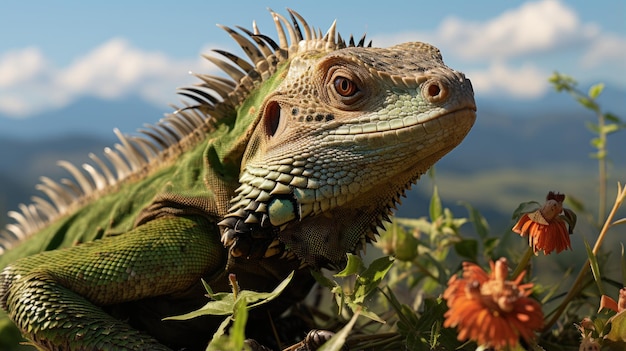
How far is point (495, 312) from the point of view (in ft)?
7.46

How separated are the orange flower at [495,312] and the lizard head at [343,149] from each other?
4.39 feet

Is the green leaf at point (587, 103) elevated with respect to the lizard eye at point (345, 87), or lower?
lower

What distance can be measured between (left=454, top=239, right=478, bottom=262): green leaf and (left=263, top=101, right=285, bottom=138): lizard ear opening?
69.2 inches

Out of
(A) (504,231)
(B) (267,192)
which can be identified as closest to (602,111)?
(A) (504,231)

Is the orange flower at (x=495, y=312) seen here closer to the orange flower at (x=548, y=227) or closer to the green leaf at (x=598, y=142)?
the orange flower at (x=548, y=227)

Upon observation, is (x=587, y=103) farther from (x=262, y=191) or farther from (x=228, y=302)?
(x=228, y=302)

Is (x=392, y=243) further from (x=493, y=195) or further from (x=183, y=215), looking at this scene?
(x=493, y=195)

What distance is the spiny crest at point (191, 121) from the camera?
4.46m

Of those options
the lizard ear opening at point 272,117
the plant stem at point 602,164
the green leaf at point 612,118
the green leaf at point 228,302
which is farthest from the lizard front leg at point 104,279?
the green leaf at point 612,118

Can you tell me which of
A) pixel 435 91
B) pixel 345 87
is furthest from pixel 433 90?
pixel 345 87

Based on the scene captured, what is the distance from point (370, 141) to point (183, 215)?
1389mm

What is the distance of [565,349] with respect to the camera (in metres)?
4.00

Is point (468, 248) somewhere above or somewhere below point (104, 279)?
below

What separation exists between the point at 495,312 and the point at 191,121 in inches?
125
